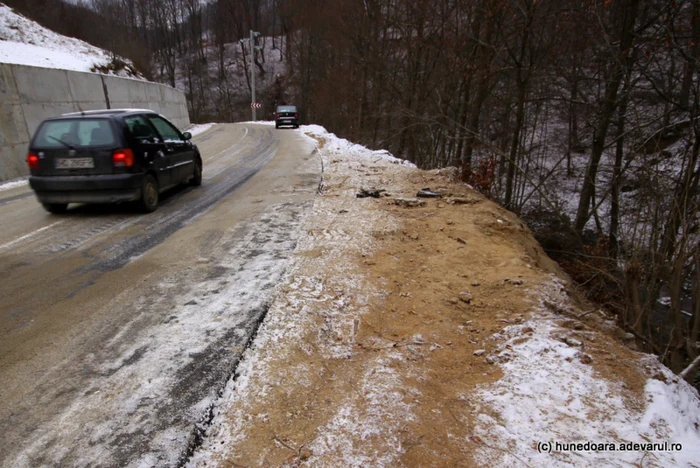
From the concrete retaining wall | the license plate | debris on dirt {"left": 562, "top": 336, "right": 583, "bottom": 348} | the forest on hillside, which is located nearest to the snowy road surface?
the license plate

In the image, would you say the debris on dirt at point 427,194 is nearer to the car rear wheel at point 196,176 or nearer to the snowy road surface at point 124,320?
the snowy road surface at point 124,320

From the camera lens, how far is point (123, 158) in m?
6.35

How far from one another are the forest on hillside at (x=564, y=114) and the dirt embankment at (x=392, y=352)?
97 centimetres

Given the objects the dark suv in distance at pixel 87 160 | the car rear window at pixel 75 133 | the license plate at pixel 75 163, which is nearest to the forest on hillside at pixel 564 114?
the dark suv in distance at pixel 87 160

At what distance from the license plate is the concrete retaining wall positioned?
19.1 feet

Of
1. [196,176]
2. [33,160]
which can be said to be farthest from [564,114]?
[33,160]

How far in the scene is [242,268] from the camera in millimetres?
4566

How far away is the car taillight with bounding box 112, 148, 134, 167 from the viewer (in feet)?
20.7

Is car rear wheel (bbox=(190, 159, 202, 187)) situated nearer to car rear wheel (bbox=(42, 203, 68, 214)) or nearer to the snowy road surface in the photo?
the snowy road surface

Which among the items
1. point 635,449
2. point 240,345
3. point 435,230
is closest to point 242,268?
point 240,345

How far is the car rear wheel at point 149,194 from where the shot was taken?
6.67 m

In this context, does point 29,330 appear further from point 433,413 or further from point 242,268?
point 433,413

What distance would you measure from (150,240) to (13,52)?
66.8 feet

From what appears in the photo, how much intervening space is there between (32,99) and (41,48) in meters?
15.4
